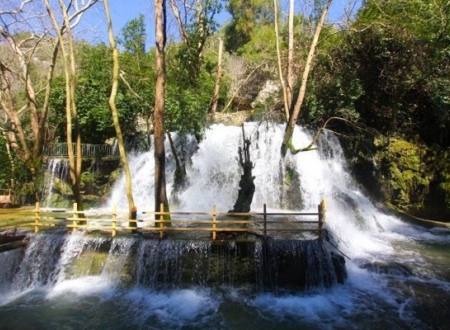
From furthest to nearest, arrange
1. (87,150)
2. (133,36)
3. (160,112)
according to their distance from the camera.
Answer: (133,36) → (87,150) → (160,112)

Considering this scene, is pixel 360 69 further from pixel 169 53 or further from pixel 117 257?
pixel 117 257

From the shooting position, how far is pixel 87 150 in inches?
749

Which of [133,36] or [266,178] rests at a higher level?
[133,36]

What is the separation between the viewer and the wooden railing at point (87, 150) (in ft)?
62.1

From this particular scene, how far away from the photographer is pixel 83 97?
795 inches

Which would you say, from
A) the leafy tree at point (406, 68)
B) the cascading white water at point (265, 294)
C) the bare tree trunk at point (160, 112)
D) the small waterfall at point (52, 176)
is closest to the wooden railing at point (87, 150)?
the small waterfall at point (52, 176)

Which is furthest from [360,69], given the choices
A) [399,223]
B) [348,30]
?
[399,223]

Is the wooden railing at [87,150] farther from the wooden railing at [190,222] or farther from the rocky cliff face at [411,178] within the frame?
the rocky cliff face at [411,178]

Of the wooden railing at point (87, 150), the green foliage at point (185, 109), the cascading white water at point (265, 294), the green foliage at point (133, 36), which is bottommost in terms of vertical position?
the cascading white water at point (265, 294)

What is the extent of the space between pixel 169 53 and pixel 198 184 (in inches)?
411

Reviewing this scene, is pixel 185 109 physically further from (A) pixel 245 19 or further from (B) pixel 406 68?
(A) pixel 245 19

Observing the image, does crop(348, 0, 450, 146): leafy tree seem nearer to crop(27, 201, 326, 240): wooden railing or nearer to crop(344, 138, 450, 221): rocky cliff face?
crop(344, 138, 450, 221): rocky cliff face

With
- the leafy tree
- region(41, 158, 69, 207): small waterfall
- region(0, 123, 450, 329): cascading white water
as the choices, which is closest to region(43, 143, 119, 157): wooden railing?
region(41, 158, 69, 207): small waterfall

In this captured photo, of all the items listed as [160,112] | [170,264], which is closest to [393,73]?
[160,112]
